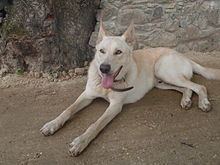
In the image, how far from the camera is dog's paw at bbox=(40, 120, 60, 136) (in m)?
3.55

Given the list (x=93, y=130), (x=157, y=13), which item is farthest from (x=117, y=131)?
(x=157, y=13)

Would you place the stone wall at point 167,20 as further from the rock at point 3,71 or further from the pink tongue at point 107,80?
the pink tongue at point 107,80

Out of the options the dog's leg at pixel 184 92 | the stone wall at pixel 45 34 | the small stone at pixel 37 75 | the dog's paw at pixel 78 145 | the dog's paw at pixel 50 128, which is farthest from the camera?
the small stone at pixel 37 75

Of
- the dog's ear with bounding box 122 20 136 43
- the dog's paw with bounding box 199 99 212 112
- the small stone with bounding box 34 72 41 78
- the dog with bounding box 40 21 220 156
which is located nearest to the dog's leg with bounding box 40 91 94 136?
the dog with bounding box 40 21 220 156

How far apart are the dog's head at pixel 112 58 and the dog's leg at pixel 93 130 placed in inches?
9.3

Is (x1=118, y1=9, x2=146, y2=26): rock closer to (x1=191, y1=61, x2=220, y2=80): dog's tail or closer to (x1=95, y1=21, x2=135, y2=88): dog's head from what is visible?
(x1=191, y1=61, x2=220, y2=80): dog's tail

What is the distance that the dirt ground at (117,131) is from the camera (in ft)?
10.8

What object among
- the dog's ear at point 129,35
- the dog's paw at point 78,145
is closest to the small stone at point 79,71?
the dog's ear at point 129,35

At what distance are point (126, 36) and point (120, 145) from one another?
1120mm

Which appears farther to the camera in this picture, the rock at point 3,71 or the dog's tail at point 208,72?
the rock at point 3,71

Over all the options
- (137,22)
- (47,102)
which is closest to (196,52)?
(137,22)

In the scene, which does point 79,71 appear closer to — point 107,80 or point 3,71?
point 3,71

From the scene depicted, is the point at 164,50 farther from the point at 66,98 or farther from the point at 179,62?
the point at 66,98

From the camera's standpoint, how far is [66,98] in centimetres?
429
